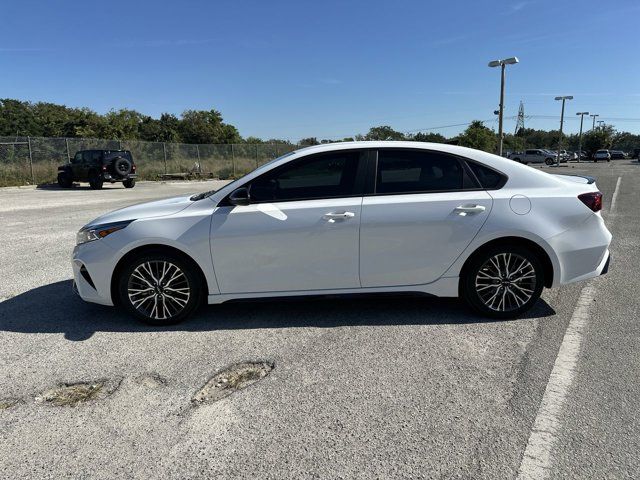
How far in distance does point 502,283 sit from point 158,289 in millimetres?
3106

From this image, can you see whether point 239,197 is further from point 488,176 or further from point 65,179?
point 65,179

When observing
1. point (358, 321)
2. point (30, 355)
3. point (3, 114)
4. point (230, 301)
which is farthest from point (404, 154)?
point (3, 114)

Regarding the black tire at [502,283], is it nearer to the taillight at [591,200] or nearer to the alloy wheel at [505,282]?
the alloy wheel at [505,282]

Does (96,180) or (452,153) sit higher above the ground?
(452,153)

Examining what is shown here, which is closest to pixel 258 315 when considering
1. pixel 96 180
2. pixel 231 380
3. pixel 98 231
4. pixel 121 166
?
pixel 231 380

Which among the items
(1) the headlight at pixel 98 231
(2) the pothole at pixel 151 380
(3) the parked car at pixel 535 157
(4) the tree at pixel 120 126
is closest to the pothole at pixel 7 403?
(2) the pothole at pixel 151 380

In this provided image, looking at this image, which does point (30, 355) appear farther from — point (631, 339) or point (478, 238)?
point (631, 339)

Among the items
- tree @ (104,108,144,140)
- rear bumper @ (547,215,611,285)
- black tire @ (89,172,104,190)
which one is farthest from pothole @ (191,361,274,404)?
tree @ (104,108,144,140)

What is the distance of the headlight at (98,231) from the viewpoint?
4129 mm

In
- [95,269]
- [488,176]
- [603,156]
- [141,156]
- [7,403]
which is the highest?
[603,156]

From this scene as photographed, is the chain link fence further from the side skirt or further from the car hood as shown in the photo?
the side skirt

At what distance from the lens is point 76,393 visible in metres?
3.18

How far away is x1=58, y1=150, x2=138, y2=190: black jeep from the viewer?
21266 millimetres

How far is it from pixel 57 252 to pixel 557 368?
7.24 meters
